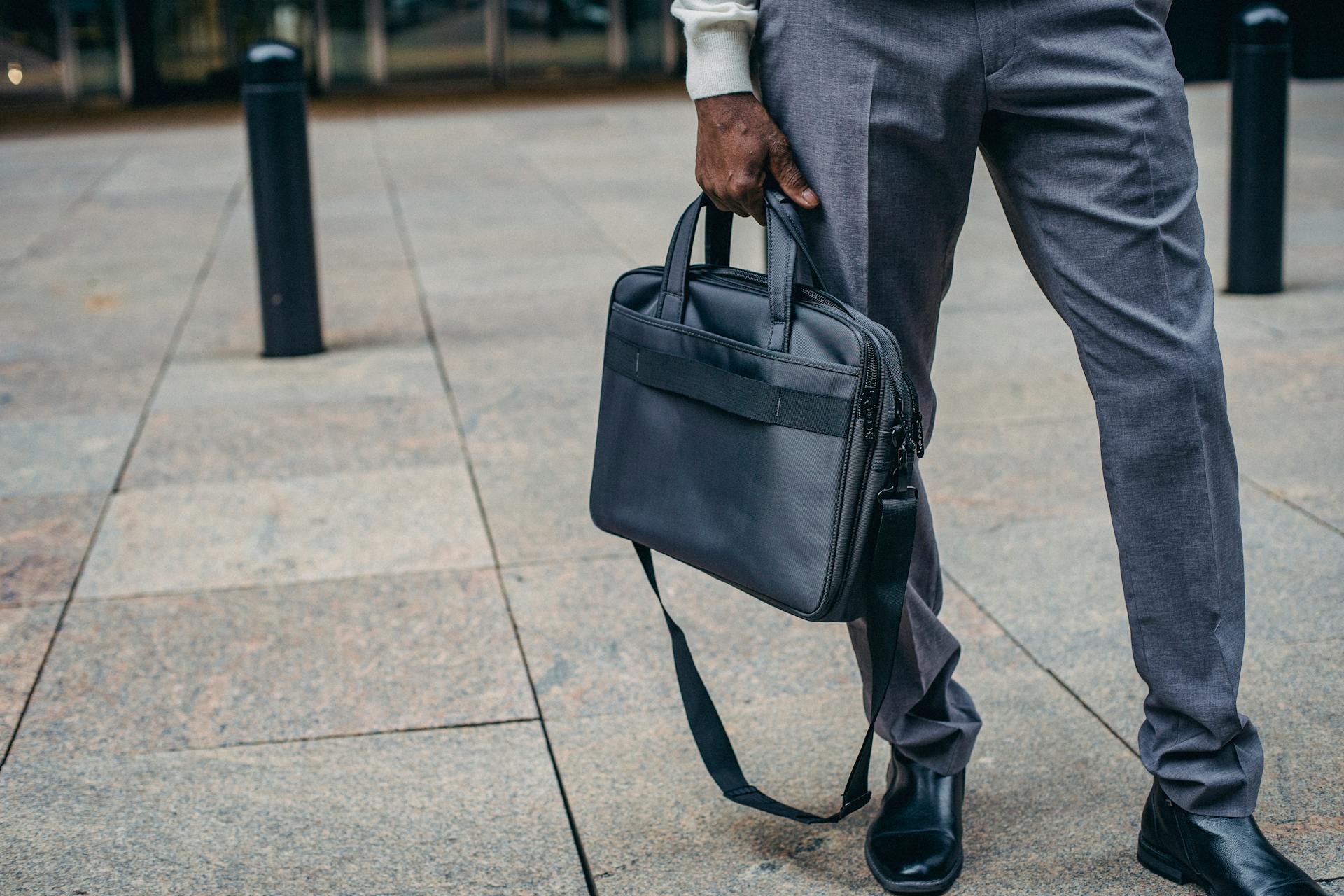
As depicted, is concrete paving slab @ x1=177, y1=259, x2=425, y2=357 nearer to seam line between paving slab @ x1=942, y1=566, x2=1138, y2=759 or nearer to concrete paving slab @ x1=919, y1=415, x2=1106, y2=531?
concrete paving slab @ x1=919, y1=415, x2=1106, y2=531

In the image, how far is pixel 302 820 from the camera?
7.86 ft

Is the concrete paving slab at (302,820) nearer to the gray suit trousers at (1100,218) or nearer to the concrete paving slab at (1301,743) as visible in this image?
the gray suit trousers at (1100,218)

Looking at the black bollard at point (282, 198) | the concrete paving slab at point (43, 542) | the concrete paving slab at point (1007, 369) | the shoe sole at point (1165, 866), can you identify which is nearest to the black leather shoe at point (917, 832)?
the shoe sole at point (1165, 866)

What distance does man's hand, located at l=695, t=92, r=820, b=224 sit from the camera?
1999mm

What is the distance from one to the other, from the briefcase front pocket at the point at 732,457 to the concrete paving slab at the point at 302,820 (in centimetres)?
56

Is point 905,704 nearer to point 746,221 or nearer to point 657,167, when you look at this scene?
point 746,221

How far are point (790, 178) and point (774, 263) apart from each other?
5.6 inches

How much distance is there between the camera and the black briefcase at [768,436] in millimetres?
1861

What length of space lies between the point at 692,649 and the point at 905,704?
0.88 meters

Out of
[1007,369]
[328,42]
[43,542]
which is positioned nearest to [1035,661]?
[1007,369]

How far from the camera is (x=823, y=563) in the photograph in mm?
1885

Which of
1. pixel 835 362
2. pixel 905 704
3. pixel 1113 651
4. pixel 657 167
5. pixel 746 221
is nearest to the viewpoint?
pixel 835 362

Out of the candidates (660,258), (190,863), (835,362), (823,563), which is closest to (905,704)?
(823,563)

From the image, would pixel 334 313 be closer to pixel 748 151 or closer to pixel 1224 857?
pixel 748 151
